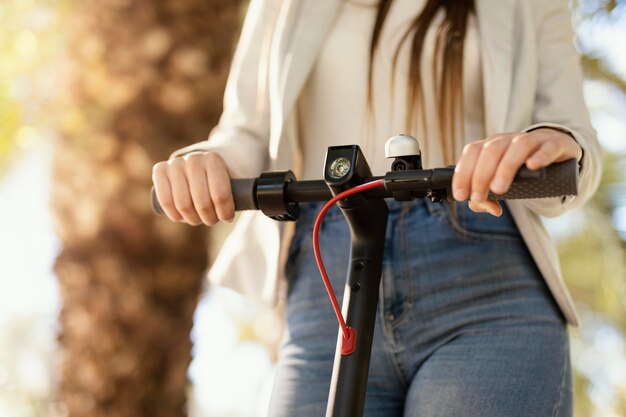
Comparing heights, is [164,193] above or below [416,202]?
below

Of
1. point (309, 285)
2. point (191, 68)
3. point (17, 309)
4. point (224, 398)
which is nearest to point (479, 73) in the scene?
point (309, 285)

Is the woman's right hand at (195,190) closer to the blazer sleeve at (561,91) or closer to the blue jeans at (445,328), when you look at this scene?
the blue jeans at (445,328)

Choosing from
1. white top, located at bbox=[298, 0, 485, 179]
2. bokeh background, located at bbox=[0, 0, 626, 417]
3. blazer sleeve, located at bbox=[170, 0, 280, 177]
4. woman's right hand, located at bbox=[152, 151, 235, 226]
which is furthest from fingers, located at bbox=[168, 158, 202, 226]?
bokeh background, located at bbox=[0, 0, 626, 417]

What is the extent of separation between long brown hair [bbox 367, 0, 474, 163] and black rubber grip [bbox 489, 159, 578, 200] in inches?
26.1

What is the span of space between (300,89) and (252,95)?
22 centimetres

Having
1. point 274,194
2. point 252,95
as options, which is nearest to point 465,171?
point 274,194

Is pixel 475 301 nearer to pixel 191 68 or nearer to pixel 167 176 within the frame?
pixel 167 176

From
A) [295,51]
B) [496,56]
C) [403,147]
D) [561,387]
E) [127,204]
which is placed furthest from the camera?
[127,204]

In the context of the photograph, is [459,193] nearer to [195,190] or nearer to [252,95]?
[195,190]

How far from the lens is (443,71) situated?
182cm

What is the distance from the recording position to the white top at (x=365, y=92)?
6.03 ft

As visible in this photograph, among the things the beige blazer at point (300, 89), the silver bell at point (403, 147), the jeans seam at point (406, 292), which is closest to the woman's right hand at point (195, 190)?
the beige blazer at point (300, 89)

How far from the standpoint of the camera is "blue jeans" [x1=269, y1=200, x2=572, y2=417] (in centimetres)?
151

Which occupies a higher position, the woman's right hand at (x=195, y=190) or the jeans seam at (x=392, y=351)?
the woman's right hand at (x=195, y=190)
